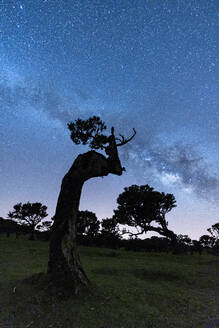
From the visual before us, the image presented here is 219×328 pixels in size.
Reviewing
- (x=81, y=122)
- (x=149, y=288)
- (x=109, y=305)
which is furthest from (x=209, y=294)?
(x=81, y=122)

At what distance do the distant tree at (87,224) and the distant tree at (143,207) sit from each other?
17.4m

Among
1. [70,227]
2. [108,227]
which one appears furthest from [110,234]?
[70,227]

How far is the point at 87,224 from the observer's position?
63.9m

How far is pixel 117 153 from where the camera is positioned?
14312 mm

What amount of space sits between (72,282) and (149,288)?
4751 millimetres

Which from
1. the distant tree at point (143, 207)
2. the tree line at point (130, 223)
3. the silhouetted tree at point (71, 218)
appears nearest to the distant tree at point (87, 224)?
the tree line at point (130, 223)

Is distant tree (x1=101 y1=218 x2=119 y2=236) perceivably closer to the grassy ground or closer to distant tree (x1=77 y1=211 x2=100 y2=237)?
distant tree (x1=77 y1=211 x2=100 y2=237)

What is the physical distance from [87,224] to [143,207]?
23319 mm

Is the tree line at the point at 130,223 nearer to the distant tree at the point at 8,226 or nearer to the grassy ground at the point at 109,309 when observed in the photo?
the distant tree at the point at 8,226

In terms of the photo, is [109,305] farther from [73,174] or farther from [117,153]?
[117,153]

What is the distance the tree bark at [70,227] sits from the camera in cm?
1076

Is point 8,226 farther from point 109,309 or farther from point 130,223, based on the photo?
point 109,309

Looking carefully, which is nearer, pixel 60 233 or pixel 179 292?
pixel 60 233

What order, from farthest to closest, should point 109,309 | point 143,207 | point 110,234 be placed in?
1. point 110,234
2. point 143,207
3. point 109,309
